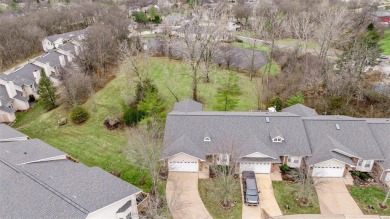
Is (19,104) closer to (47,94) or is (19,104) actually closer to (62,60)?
Answer: (47,94)

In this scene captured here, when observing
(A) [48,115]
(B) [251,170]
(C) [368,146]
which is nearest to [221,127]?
(B) [251,170]

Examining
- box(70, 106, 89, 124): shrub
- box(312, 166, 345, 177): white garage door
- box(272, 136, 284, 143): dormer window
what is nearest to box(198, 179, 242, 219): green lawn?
box(272, 136, 284, 143): dormer window

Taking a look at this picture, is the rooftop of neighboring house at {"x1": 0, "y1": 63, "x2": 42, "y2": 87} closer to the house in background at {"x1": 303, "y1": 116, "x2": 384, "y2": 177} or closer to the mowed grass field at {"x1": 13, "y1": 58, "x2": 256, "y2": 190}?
the mowed grass field at {"x1": 13, "y1": 58, "x2": 256, "y2": 190}

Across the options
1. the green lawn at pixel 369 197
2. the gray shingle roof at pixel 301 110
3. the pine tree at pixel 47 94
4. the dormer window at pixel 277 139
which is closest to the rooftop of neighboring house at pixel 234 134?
the dormer window at pixel 277 139

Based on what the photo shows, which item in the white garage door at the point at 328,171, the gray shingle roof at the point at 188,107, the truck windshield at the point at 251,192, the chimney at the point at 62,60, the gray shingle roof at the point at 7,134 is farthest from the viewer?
the chimney at the point at 62,60

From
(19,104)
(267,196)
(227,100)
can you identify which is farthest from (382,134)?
(19,104)

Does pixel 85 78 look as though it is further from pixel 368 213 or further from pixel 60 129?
pixel 368 213

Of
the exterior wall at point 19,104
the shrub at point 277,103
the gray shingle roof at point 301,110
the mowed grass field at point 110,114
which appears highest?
the gray shingle roof at point 301,110

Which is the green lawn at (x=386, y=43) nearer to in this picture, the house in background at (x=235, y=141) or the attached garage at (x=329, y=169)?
the attached garage at (x=329, y=169)
